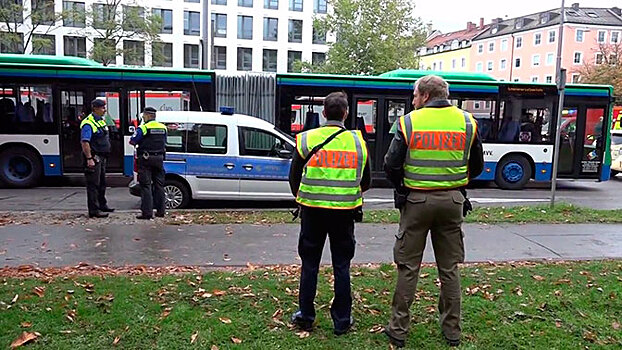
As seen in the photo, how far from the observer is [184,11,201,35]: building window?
185 ft

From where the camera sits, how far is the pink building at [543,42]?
72325 millimetres

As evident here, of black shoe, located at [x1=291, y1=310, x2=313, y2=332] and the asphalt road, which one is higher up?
black shoe, located at [x1=291, y1=310, x2=313, y2=332]

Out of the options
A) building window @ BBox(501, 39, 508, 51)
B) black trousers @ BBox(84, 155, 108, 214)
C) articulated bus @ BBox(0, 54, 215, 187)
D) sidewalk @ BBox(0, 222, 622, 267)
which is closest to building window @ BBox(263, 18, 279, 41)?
building window @ BBox(501, 39, 508, 51)

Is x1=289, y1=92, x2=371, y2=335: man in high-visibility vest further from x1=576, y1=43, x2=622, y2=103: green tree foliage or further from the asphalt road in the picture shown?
x1=576, y1=43, x2=622, y2=103: green tree foliage

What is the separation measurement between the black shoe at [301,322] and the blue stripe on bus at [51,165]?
36.3 feet

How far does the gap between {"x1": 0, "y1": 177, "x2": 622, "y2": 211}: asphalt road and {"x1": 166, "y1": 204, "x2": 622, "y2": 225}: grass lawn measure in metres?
1.69

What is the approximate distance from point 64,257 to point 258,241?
2.38 metres

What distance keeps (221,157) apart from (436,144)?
6.95 meters

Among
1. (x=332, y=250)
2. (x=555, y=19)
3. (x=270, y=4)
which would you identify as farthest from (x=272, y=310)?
(x=555, y=19)

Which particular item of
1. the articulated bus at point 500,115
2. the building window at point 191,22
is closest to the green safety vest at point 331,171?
the articulated bus at point 500,115

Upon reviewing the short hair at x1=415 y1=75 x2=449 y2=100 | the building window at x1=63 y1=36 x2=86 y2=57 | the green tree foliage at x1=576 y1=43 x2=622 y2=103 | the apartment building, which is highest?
the apartment building

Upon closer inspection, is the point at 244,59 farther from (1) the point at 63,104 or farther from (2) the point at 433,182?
(2) the point at 433,182

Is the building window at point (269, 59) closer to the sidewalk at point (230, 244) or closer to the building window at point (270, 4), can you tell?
the building window at point (270, 4)

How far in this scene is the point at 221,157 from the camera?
10.4 metres
